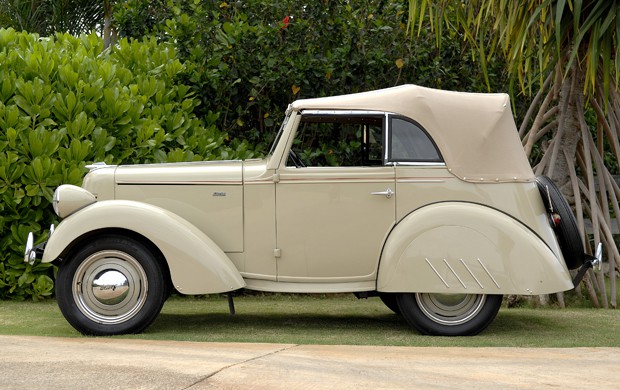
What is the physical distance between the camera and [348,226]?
273 inches

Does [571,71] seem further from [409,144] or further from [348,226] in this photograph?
[348,226]

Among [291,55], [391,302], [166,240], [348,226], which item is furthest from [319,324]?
[291,55]

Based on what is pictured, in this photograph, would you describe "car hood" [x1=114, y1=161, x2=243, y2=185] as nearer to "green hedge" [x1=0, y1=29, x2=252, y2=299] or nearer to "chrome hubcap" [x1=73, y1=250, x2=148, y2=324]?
"chrome hubcap" [x1=73, y1=250, x2=148, y2=324]

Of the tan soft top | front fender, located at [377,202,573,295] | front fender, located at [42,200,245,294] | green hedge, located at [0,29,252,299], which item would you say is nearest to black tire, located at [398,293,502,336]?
front fender, located at [377,202,573,295]

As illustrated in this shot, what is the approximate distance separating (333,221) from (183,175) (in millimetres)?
1136

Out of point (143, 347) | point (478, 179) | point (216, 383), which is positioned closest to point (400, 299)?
point (478, 179)

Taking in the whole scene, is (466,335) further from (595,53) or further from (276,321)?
(595,53)

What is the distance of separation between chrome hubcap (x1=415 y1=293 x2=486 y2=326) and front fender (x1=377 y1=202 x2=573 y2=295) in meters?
0.15

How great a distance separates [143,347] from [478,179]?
2.62m

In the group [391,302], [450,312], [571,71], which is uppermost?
[571,71]

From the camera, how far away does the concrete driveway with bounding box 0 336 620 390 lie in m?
4.93

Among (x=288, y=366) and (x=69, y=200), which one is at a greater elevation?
(x=69, y=200)

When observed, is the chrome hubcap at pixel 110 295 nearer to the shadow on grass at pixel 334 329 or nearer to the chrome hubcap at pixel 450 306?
the shadow on grass at pixel 334 329

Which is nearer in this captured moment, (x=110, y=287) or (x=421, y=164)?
(x=110, y=287)
